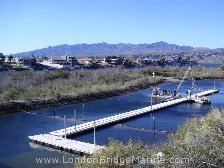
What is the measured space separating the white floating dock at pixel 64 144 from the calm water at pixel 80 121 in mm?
363

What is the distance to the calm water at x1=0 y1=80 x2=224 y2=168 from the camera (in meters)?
21.8

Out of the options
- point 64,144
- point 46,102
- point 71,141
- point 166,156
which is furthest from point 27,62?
point 166,156

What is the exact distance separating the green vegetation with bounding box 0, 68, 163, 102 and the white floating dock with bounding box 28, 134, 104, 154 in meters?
14.5

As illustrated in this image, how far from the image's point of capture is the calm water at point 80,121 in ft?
71.4

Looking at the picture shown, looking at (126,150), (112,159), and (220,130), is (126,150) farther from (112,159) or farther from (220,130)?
(220,130)

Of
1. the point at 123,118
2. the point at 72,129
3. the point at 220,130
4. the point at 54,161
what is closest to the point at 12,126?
the point at 72,129

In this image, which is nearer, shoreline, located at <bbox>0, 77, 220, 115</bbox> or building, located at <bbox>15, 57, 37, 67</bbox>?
shoreline, located at <bbox>0, 77, 220, 115</bbox>

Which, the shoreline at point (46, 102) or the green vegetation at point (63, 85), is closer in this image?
the shoreline at point (46, 102)

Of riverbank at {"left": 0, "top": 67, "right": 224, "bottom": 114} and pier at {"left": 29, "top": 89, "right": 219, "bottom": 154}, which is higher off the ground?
riverbank at {"left": 0, "top": 67, "right": 224, "bottom": 114}

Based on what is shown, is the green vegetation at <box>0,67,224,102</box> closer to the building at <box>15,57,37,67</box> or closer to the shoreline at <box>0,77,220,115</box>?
the shoreline at <box>0,77,220,115</box>

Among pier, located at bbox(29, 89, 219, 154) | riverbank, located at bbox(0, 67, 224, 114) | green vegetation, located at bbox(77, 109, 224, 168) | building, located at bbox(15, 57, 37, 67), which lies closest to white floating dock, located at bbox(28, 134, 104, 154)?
pier, located at bbox(29, 89, 219, 154)

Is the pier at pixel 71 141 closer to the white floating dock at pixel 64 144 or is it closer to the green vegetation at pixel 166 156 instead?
the white floating dock at pixel 64 144

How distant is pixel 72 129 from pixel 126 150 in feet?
50.6

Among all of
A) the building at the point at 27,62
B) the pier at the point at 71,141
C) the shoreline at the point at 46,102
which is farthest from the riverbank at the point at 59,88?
the building at the point at 27,62
